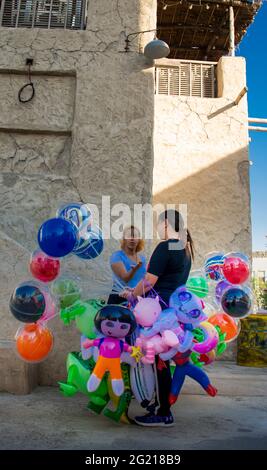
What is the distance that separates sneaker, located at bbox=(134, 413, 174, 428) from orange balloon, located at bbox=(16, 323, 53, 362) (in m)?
0.76

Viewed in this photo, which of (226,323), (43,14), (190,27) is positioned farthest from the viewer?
(190,27)

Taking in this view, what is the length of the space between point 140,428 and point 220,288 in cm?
115

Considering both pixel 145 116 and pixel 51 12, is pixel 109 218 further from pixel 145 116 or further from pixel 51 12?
pixel 51 12

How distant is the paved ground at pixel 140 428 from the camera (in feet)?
6.67

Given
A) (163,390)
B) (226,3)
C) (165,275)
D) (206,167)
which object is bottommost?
(163,390)

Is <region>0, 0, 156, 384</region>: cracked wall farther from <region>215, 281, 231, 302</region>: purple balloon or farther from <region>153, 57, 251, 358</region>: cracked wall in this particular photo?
<region>153, 57, 251, 358</region>: cracked wall

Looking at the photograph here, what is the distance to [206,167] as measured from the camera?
18.0 feet

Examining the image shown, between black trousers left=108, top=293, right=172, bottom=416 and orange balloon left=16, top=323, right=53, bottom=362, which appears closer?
black trousers left=108, top=293, right=172, bottom=416

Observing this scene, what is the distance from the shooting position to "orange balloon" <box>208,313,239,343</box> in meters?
2.84

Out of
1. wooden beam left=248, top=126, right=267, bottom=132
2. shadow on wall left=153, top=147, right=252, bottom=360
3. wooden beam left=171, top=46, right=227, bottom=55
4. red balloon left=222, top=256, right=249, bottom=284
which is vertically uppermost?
wooden beam left=171, top=46, right=227, bottom=55

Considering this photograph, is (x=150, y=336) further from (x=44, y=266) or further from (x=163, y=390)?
(x=44, y=266)

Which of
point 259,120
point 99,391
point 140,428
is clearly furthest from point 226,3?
point 140,428

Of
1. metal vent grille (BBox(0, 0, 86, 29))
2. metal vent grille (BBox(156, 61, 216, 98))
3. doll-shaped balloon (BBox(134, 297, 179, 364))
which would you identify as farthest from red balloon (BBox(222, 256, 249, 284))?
metal vent grille (BBox(156, 61, 216, 98))

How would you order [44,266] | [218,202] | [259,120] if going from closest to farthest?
[44,266] → [218,202] → [259,120]
